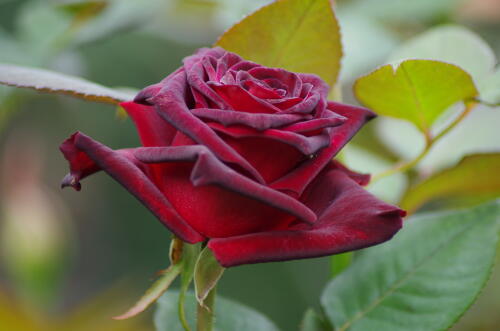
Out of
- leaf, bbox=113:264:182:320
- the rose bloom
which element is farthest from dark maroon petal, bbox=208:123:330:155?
leaf, bbox=113:264:182:320

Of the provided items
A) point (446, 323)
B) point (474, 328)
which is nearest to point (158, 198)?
point (446, 323)

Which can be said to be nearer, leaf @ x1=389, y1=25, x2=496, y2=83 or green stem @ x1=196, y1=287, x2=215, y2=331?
green stem @ x1=196, y1=287, x2=215, y2=331

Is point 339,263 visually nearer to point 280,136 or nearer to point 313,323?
point 313,323

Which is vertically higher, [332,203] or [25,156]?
[332,203]

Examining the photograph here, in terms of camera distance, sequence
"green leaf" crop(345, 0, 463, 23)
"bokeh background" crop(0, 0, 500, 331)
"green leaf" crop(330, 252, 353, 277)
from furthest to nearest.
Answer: "green leaf" crop(345, 0, 463, 23)
"bokeh background" crop(0, 0, 500, 331)
"green leaf" crop(330, 252, 353, 277)

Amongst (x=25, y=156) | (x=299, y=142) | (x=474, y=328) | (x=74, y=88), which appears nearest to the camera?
(x=299, y=142)

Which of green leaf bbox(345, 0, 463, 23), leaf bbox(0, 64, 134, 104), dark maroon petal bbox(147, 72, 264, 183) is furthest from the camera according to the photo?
green leaf bbox(345, 0, 463, 23)

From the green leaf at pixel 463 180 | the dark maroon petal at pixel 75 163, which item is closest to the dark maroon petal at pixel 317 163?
the dark maroon petal at pixel 75 163

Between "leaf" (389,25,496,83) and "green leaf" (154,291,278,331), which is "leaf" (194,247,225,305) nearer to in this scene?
"green leaf" (154,291,278,331)

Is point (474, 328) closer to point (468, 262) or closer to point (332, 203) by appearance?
point (468, 262)
